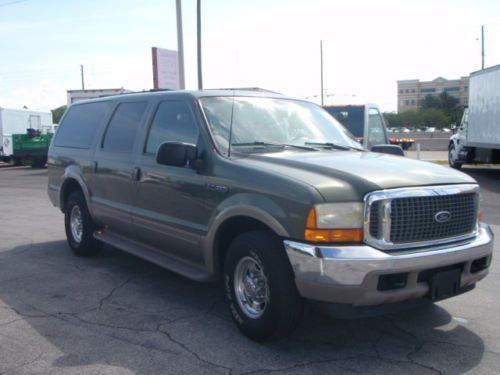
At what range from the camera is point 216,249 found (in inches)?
181

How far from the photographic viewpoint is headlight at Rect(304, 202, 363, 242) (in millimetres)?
3701

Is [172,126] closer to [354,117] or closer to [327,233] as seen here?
[327,233]

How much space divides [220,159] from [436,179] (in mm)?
1691

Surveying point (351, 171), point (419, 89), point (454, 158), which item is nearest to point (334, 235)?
point (351, 171)

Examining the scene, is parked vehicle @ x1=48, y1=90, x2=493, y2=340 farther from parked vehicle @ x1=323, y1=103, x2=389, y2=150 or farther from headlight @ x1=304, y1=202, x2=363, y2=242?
parked vehicle @ x1=323, y1=103, x2=389, y2=150

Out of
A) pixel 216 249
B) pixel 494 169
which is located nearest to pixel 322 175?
pixel 216 249

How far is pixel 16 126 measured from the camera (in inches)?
1114

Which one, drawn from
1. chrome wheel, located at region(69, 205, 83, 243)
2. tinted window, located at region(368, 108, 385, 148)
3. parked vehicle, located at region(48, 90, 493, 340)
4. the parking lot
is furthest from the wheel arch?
tinted window, located at region(368, 108, 385, 148)

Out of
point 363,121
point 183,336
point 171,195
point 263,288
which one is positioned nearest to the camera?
point 263,288

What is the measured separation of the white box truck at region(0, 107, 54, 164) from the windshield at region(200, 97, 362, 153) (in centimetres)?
2344

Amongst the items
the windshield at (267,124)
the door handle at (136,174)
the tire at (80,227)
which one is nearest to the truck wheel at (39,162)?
the tire at (80,227)

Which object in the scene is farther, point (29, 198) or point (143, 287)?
point (29, 198)

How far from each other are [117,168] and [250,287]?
2.41m

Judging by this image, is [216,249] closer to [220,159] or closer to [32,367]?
[220,159]
